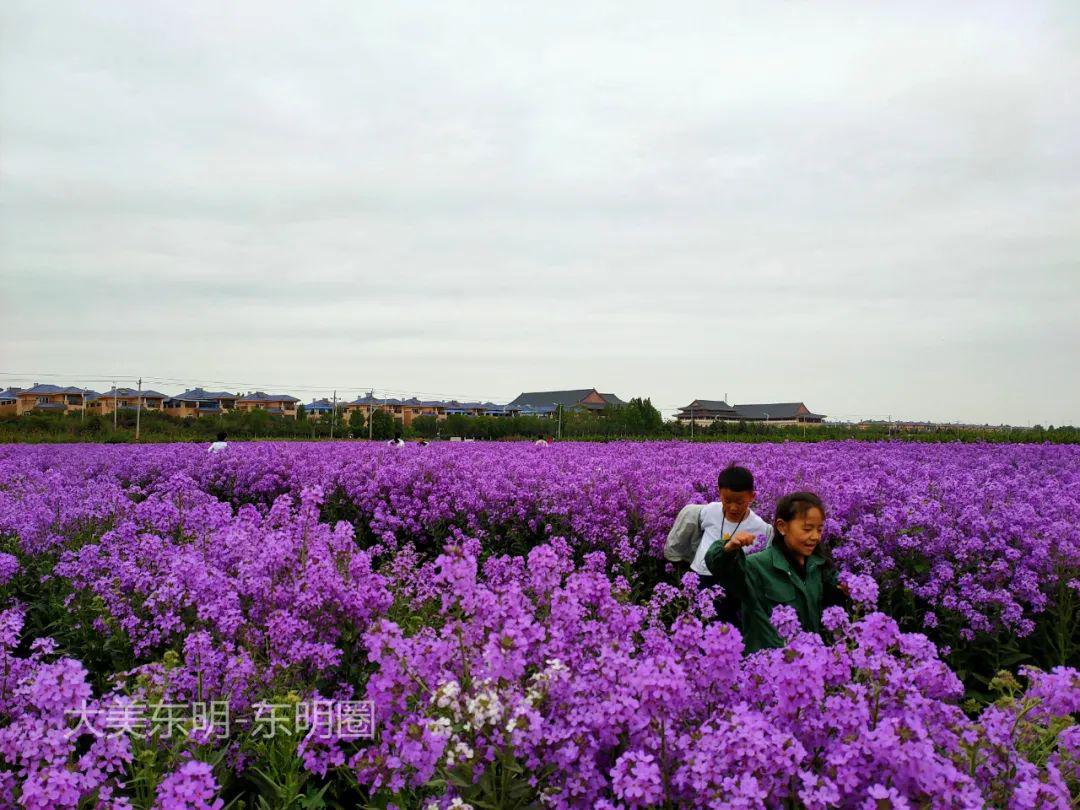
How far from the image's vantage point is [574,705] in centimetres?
226

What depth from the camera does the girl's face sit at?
402cm

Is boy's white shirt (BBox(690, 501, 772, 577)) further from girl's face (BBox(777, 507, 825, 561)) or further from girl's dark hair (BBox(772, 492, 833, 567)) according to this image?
girl's face (BBox(777, 507, 825, 561))

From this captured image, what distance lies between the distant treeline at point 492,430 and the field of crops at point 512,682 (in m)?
22.5

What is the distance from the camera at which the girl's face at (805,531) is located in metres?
4.02

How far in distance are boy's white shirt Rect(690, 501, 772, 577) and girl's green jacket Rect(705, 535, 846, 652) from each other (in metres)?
0.72

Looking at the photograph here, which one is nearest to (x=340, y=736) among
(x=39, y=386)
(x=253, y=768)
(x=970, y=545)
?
(x=253, y=768)

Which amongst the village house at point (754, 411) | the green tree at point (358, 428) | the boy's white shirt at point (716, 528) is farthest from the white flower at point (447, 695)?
the village house at point (754, 411)

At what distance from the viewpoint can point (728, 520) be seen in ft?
16.2

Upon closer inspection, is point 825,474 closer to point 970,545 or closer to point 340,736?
point 970,545

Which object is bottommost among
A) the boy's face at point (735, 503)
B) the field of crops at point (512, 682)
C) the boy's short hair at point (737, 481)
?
the field of crops at point (512, 682)

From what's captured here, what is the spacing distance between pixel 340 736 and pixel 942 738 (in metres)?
1.95

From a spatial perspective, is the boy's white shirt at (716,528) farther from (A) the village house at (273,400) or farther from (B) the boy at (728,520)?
→ (A) the village house at (273,400)

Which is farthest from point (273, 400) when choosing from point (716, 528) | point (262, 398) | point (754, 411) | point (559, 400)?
point (716, 528)

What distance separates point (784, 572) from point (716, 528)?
3.59ft
